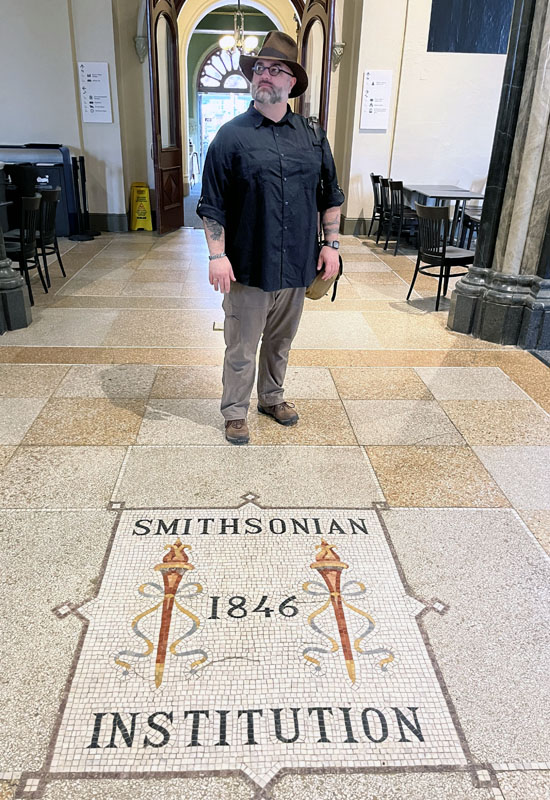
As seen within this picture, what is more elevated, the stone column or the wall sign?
the stone column

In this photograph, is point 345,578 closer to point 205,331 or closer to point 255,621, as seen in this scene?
point 255,621

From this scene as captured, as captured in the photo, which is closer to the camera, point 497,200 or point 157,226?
point 497,200

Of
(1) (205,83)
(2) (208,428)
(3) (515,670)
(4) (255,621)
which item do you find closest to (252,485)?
(2) (208,428)

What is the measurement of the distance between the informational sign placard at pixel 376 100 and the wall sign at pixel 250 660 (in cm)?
710

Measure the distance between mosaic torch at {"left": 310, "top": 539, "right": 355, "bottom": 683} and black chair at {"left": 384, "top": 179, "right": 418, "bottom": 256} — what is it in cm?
582

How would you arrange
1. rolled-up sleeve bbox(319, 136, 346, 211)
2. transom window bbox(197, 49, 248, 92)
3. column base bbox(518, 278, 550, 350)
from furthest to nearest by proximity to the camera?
transom window bbox(197, 49, 248, 92) < column base bbox(518, 278, 550, 350) < rolled-up sleeve bbox(319, 136, 346, 211)

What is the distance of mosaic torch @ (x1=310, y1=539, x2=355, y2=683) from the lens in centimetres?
185

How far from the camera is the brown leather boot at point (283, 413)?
326cm

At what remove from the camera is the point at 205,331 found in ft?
15.4

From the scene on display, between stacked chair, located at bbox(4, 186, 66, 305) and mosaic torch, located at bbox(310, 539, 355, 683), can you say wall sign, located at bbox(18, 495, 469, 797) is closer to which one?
mosaic torch, located at bbox(310, 539, 355, 683)

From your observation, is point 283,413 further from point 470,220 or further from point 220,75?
point 220,75

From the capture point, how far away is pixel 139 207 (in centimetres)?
873

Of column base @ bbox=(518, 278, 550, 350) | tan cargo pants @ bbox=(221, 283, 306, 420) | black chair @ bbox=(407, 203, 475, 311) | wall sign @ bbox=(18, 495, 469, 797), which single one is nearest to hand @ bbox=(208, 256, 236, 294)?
tan cargo pants @ bbox=(221, 283, 306, 420)

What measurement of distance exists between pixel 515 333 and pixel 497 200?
0.91m
